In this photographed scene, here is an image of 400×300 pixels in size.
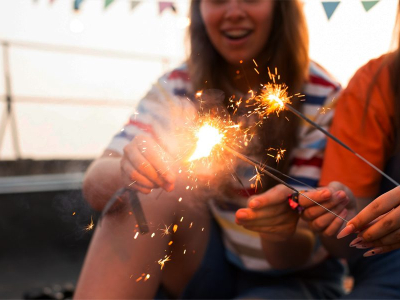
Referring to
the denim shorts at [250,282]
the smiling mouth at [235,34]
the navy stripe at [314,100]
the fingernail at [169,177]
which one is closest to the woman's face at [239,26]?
the smiling mouth at [235,34]

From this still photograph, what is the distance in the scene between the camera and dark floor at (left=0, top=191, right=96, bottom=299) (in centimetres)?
149

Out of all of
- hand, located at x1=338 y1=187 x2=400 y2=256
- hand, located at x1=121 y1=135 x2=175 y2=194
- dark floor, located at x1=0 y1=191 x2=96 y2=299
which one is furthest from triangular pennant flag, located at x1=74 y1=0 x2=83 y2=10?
dark floor, located at x1=0 y1=191 x2=96 y2=299

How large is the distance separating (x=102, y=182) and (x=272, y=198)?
241mm

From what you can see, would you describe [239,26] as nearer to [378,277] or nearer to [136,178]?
[136,178]

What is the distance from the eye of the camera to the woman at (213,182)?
1.96 ft

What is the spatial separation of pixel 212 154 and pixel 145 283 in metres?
0.22

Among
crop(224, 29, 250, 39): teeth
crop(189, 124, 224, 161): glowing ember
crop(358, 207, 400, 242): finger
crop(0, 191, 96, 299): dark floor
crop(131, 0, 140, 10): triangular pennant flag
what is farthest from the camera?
crop(0, 191, 96, 299): dark floor

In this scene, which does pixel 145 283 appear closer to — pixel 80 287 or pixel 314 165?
pixel 80 287

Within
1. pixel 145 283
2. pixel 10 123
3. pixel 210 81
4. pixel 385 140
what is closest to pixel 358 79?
pixel 385 140

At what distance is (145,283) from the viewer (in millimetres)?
677

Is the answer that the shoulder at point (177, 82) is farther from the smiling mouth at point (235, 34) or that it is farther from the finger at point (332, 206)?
the finger at point (332, 206)

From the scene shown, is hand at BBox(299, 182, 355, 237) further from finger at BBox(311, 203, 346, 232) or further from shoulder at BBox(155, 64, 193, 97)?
shoulder at BBox(155, 64, 193, 97)

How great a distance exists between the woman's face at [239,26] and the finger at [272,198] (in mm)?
198

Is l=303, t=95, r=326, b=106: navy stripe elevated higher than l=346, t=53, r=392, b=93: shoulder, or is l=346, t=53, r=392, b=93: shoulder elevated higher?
l=346, t=53, r=392, b=93: shoulder
